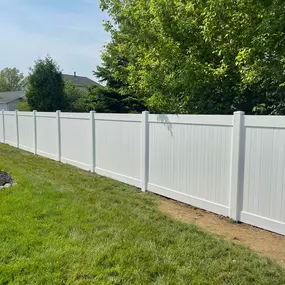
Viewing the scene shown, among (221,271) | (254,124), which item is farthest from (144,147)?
(221,271)

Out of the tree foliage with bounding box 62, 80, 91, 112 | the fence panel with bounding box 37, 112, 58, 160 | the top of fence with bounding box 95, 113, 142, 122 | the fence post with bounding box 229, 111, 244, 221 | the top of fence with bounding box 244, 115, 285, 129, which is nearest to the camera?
the top of fence with bounding box 244, 115, 285, 129

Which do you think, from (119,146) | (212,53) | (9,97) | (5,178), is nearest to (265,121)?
(212,53)

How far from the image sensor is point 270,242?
142 inches

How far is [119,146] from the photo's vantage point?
6.72 m

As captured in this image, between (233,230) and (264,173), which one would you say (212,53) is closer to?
(264,173)

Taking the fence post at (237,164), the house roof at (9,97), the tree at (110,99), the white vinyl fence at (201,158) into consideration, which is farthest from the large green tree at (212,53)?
the house roof at (9,97)

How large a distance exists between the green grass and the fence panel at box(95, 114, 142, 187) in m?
1.22

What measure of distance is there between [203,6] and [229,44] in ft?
3.25

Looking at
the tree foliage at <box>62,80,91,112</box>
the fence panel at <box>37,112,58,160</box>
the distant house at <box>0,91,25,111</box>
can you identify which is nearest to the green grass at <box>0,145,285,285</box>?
the fence panel at <box>37,112,58,160</box>

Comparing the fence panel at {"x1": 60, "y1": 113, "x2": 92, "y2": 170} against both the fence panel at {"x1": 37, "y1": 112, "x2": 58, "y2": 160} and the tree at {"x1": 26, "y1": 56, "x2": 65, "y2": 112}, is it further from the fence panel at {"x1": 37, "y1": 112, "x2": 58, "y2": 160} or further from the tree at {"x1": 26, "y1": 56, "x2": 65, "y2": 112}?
the tree at {"x1": 26, "y1": 56, "x2": 65, "y2": 112}

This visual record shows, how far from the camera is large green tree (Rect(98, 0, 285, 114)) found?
5.34 metres

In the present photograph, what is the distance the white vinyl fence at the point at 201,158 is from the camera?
12.5 feet

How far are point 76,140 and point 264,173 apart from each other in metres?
5.81

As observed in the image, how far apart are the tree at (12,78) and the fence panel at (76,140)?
54677mm
